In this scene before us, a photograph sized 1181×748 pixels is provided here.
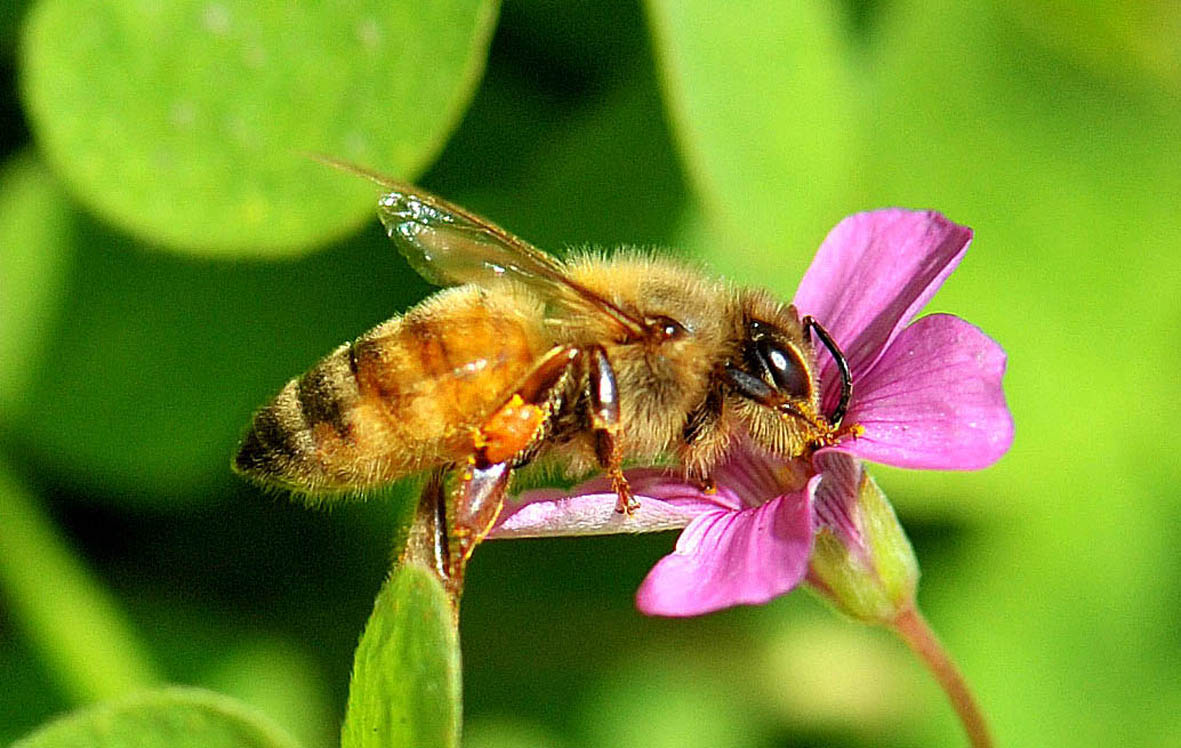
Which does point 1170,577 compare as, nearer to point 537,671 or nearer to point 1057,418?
point 1057,418

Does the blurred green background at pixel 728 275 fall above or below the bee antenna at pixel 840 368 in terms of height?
below

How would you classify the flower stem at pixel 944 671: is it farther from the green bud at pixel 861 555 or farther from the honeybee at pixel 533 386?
the honeybee at pixel 533 386

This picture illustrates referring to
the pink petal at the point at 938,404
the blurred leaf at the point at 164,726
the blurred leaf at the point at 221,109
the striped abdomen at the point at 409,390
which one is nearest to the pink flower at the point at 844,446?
the pink petal at the point at 938,404

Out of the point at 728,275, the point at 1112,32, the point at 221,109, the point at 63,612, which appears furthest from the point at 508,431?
the point at 1112,32

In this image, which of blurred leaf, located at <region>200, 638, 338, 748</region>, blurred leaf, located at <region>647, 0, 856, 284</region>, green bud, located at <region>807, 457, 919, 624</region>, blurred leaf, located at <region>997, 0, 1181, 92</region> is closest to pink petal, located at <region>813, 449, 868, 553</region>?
green bud, located at <region>807, 457, 919, 624</region>

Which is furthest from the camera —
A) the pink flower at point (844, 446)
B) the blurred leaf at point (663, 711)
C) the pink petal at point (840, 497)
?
the blurred leaf at point (663, 711)

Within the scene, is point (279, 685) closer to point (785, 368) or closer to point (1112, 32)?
point (785, 368)

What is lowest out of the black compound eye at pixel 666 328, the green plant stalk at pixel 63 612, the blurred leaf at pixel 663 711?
the blurred leaf at pixel 663 711
